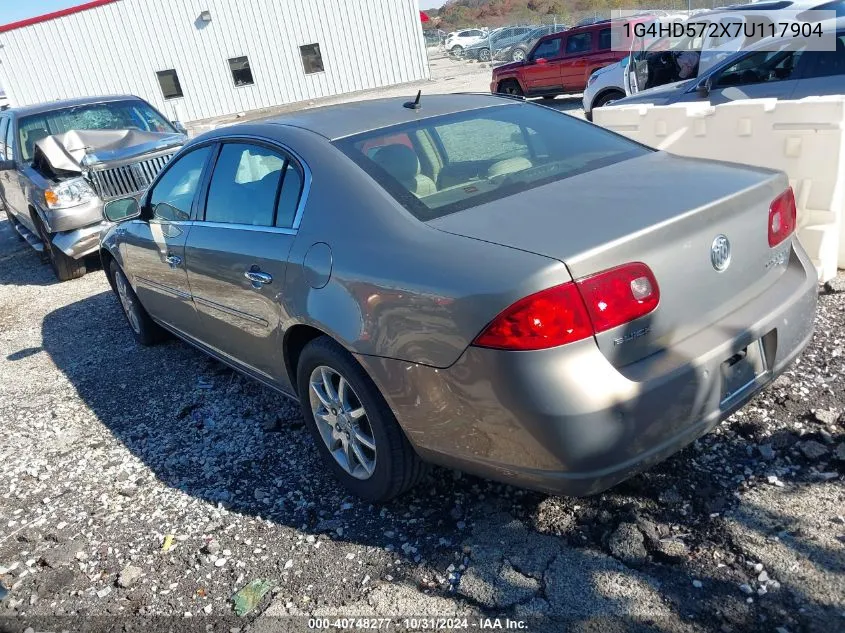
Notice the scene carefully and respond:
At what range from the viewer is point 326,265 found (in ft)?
8.91

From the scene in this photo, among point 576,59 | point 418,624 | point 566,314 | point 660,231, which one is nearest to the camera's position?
point 566,314

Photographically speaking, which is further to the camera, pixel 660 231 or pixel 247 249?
pixel 247 249

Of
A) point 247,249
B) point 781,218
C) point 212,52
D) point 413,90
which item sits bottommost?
point 413,90

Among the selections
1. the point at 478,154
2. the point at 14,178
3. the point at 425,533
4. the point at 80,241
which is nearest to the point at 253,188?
the point at 478,154

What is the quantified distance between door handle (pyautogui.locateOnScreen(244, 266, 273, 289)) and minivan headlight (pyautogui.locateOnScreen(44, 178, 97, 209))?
5335 mm

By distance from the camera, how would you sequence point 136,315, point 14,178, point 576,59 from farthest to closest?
point 576,59, point 14,178, point 136,315

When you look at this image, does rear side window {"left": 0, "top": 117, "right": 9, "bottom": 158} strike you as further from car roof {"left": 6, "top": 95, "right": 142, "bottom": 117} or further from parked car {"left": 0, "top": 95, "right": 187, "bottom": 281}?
car roof {"left": 6, "top": 95, "right": 142, "bottom": 117}

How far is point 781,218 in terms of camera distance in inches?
107

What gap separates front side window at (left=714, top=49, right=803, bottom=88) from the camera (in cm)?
698

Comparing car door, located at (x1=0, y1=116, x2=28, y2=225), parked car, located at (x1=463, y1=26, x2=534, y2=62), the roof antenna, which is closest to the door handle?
the roof antenna

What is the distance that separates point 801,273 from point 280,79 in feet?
80.6

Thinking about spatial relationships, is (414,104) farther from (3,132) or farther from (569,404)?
(3,132)

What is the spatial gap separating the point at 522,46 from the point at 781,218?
30.3m

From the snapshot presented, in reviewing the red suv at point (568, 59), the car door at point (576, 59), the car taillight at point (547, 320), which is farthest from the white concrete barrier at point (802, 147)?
the car door at point (576, 59)
